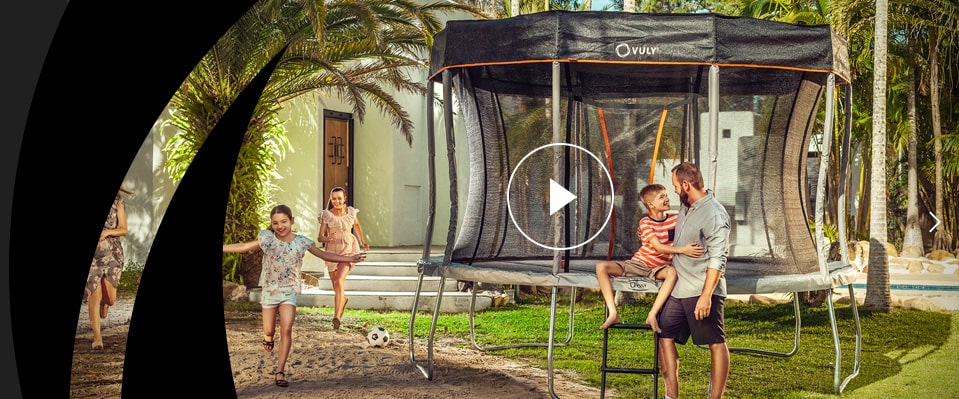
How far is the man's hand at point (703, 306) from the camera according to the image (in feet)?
17.0

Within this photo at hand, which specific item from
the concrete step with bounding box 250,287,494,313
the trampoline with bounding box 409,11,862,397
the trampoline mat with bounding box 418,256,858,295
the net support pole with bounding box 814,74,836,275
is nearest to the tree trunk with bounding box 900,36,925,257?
the concrete step with bounding box 250,287,494,313

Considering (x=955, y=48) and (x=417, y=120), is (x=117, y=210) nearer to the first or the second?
(x=417, y=120)

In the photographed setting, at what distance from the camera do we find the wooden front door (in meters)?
14.5

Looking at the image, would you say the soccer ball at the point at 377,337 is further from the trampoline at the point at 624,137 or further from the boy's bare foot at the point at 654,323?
the boy's bare foot at the point at 654,323

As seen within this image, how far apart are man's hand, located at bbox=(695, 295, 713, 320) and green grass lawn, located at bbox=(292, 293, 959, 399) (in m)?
1.68

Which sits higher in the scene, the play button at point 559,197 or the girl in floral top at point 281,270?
the play button at point 559,197

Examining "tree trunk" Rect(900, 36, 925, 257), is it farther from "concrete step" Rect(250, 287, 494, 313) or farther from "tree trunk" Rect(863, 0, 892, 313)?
"concrete step" Rect(250, 287, 494, 313)

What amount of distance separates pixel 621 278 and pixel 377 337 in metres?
3.18

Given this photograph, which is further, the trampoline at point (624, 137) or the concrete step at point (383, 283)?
the concrete step at point (383, 283)

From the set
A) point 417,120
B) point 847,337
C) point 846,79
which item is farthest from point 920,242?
point 846,79

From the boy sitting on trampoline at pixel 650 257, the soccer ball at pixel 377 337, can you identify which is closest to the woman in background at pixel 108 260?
the soccer ball at pixel 377 337

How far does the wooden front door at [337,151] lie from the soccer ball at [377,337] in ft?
20.0

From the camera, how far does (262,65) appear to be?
1133cm

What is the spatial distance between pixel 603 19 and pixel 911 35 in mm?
11691
